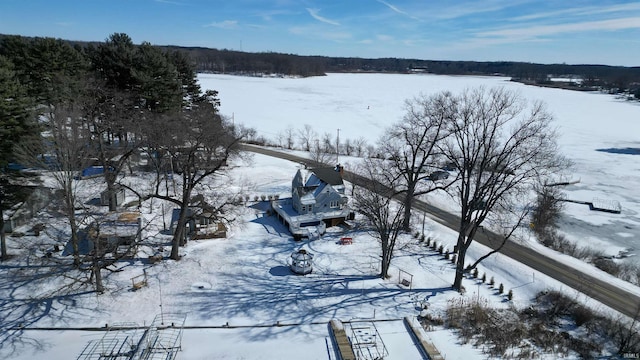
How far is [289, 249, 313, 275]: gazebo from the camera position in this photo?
23188 mm

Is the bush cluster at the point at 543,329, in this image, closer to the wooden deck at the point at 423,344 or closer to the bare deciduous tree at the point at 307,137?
the wooden deck at the point at 423,344

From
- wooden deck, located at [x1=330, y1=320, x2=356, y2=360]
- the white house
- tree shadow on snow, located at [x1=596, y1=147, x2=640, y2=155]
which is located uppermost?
tree shadow on snow, located at [x1=596, y1=147, x2=640, y2=155]

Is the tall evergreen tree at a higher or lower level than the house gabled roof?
higher

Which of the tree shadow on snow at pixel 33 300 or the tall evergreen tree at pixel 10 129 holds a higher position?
the tall evergreen tree at pixel 10 129

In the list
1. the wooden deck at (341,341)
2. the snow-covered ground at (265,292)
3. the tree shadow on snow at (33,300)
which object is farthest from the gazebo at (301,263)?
the tree shadow on snow at (33,300)

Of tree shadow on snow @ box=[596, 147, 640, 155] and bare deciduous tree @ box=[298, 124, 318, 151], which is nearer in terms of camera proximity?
bare deciduous tree @ box=[298, 124, 318, 151]

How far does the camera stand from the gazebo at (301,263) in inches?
913

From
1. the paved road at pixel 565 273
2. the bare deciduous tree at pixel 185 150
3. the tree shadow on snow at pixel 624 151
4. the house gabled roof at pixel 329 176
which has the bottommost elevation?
the paved road at pixel 565 273

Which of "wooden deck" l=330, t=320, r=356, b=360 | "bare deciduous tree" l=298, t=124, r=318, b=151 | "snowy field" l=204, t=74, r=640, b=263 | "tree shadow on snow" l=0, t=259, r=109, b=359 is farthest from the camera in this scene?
"bare deciduous tree" l=298, t=124, r=318, b=151

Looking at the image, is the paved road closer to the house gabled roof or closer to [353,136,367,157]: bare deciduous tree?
the house gabled roof

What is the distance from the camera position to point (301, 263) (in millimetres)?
23172

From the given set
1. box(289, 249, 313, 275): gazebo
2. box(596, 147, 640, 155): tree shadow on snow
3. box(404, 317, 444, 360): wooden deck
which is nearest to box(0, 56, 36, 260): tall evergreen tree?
box(289, 249, 313, 275): gazebo

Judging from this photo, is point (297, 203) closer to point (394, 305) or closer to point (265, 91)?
point (394, 305)

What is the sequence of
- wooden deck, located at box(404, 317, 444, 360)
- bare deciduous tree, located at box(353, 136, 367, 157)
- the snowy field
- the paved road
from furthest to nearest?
1. bare deciduous tree, located at box(353, 136, 367, 157)
2. the snowy field
3. the paved road
4. wooden deck, located at box(404, 317, 444, 360)
